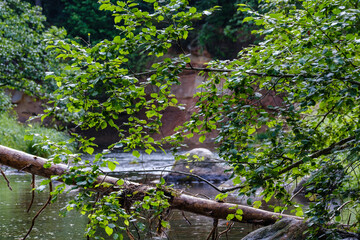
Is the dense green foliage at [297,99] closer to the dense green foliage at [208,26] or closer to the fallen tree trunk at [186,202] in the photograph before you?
the fallen tree trunk at [186,202]

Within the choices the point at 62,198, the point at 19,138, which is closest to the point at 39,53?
the point at 19,138

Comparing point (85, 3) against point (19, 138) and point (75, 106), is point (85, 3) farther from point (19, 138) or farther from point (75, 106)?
point (75, 106)

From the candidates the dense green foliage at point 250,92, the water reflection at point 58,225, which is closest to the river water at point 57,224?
the water reflection at point 58,225

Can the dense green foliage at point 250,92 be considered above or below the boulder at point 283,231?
above

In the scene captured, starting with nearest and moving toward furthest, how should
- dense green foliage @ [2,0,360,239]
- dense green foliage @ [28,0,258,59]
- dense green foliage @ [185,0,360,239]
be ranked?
1. dense green foliage @ [185,0,360,239]
2. dense green foliage @ [2,0,360,239]
3. dense green foliage @ [28,0,258,59]

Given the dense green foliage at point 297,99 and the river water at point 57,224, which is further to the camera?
the river water at point 57,224

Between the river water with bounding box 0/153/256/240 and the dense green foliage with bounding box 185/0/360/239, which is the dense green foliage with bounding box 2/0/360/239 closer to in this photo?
the dense green foliage with bounding box 185/0/360/239

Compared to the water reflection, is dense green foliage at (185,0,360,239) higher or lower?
higher

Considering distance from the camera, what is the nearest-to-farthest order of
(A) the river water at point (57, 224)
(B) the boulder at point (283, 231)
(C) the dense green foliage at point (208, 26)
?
(B) the boulder at point (283, 231) < (A) the river water at point (57, 224) < (C) the dense green foliage at point (208, 26)

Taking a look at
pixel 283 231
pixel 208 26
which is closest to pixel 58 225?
pixel 283 231

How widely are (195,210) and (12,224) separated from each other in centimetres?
368

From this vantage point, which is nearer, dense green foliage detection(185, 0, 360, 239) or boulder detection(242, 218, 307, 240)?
dense green foliage detection(185, 0, 360, 239)

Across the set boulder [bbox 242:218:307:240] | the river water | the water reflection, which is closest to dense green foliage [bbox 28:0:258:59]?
the river water

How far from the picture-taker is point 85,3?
2556 cm
